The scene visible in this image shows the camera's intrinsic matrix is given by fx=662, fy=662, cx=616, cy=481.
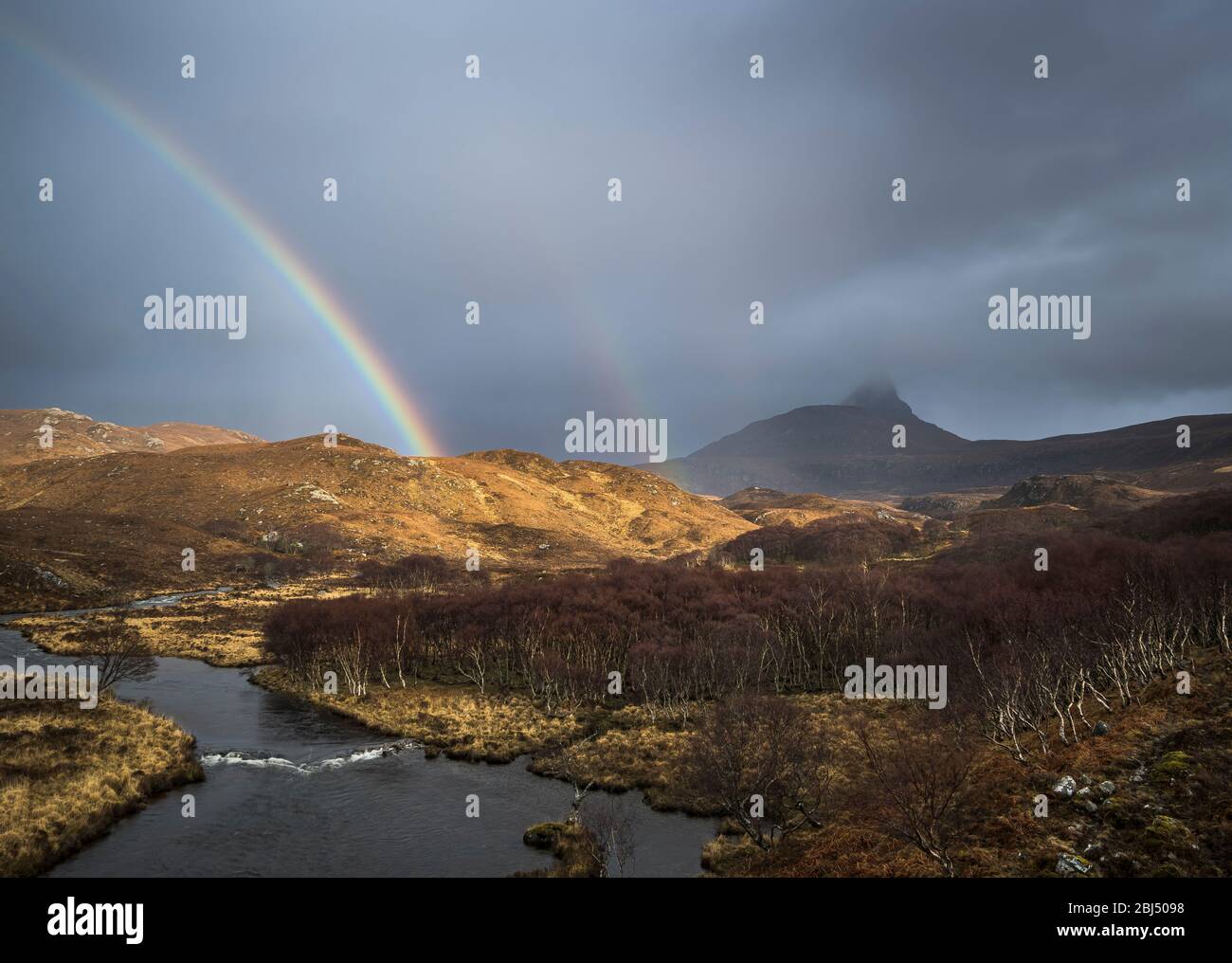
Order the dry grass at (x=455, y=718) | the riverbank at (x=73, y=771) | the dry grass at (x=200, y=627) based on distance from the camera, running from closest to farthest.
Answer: the riverbank at (x=73, y=771), the dry grass at (x=455, y=718), the dry grass at (x=200, y=627)

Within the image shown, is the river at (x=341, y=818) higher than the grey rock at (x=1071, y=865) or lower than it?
lower

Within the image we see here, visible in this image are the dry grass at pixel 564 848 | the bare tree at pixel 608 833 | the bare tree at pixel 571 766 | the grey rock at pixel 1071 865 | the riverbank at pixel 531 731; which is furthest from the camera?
the riverbank at pixel 531 731

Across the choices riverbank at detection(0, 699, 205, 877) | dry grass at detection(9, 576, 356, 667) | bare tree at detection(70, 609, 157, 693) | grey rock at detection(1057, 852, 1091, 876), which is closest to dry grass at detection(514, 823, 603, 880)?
grey rock at detection(1057, 852, 1091, 876)

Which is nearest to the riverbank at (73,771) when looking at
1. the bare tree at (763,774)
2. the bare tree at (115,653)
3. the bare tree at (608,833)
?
the bare tree at (115,653)

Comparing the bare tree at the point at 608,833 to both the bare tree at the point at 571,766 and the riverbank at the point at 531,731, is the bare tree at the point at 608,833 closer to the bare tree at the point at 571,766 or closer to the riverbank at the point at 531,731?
the bare tree at the point at 571,766
